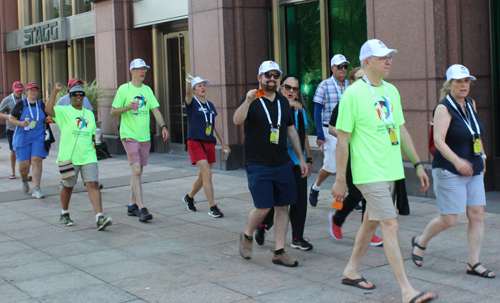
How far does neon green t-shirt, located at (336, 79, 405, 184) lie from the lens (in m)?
4.53

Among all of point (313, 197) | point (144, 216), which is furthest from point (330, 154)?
point (144, 216)

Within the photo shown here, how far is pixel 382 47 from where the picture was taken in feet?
15.0

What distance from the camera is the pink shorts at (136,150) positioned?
315 inches

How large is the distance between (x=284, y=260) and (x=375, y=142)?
160 cm

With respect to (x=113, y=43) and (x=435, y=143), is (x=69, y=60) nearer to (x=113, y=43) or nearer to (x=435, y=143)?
(x=113, y=43)

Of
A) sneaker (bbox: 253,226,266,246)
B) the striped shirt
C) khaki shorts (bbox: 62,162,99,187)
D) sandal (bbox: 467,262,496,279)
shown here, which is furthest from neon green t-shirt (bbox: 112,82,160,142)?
sandal (bbox: 467,262,496,279)

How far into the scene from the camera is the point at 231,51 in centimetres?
1238

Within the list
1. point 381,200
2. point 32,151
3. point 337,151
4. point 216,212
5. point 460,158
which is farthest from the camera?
point 32,151

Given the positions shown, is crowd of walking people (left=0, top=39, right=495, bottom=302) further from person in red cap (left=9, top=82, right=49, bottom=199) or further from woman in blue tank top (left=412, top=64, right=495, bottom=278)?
person in red cap (left=9, top=82, right=49, bottom=199)

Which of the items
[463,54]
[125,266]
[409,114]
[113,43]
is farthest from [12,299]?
[113,43]

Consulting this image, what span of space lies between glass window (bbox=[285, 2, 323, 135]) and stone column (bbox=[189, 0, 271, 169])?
616mm

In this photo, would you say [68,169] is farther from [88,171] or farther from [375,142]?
[375,142]

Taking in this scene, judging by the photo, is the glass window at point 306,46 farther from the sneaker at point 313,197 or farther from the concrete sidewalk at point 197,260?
the sneaker at point 313,197

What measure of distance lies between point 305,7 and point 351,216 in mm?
5607
